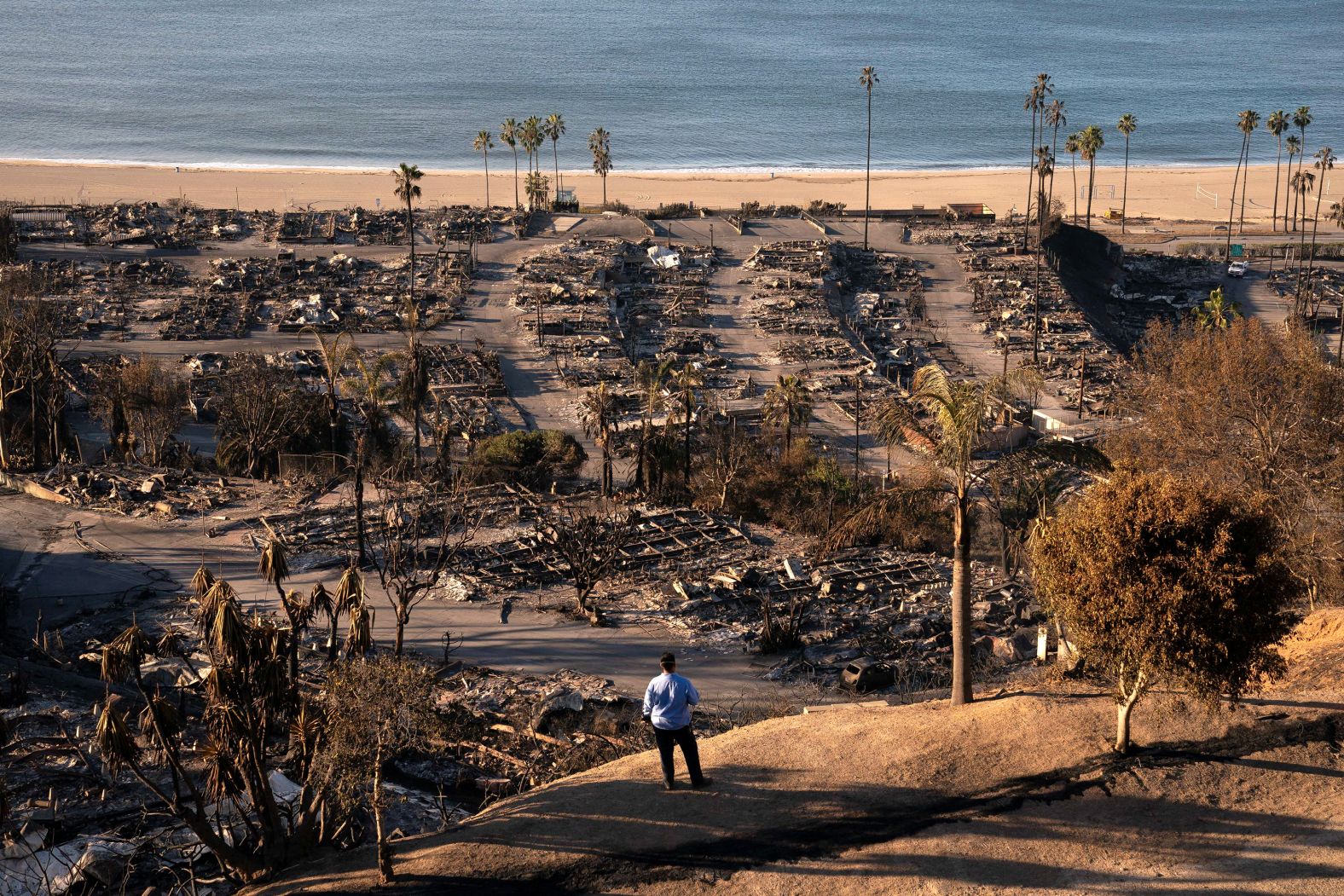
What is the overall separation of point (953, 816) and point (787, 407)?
28351 millimetres

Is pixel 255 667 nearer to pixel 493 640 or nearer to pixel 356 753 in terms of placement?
pixel 356 753

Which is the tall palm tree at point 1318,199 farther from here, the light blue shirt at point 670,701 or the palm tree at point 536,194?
the light blue shirt at point 670,701

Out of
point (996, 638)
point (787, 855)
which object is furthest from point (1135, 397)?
point (787, 855)

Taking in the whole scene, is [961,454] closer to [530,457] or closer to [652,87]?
[530,457]

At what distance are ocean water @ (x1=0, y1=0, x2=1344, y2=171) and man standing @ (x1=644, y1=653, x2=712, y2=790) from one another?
98252 mm

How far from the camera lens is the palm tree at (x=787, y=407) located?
42.5 meters

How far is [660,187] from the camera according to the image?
3900 inches

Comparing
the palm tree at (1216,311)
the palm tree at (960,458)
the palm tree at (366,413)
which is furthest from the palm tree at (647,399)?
the palm tree at (1216,311)

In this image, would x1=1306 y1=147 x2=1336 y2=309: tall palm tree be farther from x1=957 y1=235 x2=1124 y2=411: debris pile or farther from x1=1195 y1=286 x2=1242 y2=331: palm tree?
x1=957 y1=235 x2=1124 y2=411: debris pile

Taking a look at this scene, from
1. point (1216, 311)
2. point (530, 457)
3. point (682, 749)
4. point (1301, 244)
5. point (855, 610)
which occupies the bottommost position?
point (855, 610)

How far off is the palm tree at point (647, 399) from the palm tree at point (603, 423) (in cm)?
91

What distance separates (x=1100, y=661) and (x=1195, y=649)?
1081 mm

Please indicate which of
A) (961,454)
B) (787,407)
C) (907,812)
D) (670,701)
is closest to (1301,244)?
(787,407)

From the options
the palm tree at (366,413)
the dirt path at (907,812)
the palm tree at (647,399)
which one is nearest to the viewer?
the dirt path at (907,812)
